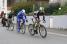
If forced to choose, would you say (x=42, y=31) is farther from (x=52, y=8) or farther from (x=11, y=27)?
(x=52, y=8)

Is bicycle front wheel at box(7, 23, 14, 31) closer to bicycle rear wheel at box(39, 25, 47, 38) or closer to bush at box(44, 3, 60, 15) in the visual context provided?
bicycle rear wheel at box(39, 25, 47, 38)

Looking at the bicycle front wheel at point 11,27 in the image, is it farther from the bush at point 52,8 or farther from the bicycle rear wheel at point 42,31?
the bush at point 52,8

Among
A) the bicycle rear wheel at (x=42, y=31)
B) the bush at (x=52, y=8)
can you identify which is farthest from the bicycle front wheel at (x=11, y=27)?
the bush at (x=52, y=8)

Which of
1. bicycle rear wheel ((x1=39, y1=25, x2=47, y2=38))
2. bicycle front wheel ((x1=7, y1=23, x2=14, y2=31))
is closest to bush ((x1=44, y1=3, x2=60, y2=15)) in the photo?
bicycle front wheel ((x1=7, y1=23, x2=14, y2=31))

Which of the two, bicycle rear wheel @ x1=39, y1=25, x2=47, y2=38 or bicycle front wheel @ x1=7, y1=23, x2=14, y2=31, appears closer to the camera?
bicycle rear wheel @ x1=39, y1=25, x2=47, y2=38

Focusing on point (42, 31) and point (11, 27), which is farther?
point (11, 27)

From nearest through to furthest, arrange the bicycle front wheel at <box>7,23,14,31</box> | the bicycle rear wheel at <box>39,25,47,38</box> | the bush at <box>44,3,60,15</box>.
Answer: the bicycle rear wheel at <box>39,25,47,38</box>
the bicycle front wheel at <box>7,23,14,31</box>
the bush at <box>44,3,60,15</box>

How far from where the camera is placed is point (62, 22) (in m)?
21.5

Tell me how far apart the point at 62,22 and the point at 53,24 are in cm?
80

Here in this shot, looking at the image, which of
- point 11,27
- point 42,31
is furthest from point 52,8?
point 42,31

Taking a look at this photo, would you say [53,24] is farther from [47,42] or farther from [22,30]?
[47,42]

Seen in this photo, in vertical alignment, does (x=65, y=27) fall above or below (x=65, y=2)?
below

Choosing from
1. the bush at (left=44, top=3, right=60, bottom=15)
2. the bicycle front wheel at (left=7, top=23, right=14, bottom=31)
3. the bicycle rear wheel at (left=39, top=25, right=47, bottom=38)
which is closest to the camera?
the bicycle rear wheel at (left=39, top=25, right=47, bottom=38)

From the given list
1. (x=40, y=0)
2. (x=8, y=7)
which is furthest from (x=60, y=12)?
(x=8, y=7)
